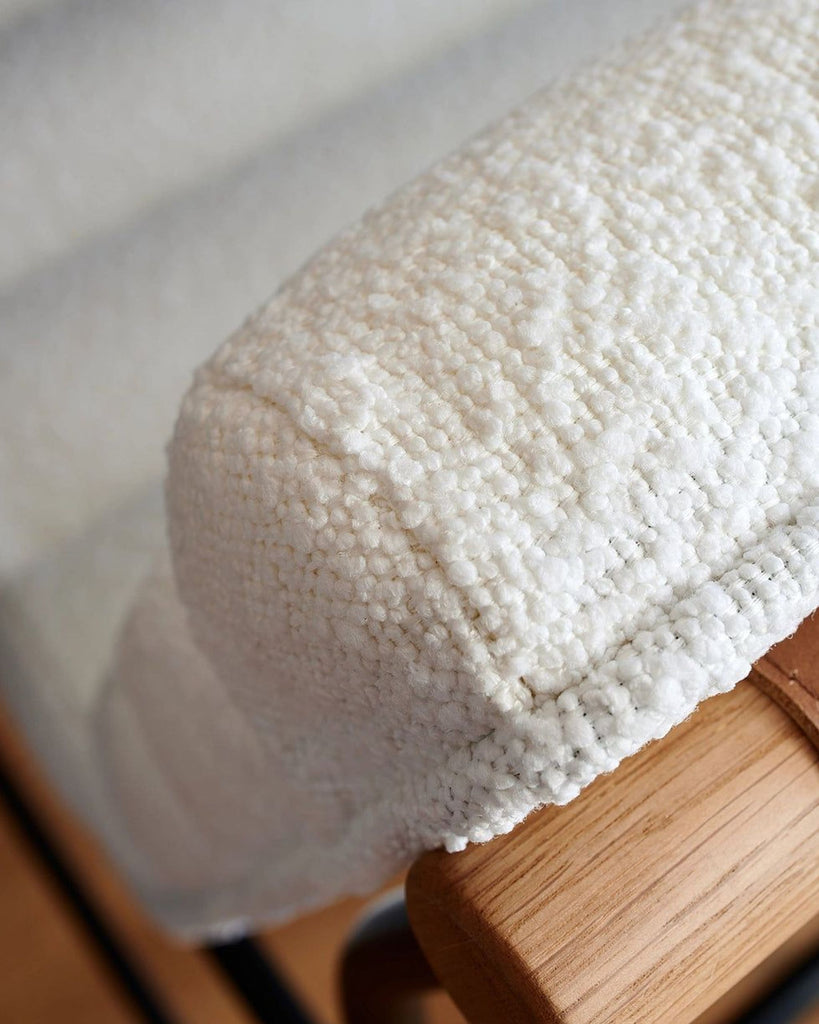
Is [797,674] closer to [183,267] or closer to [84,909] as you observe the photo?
[183,267]

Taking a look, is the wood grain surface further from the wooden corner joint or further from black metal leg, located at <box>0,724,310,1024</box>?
black metal leg, located at <box>0,724,310,1024</box>

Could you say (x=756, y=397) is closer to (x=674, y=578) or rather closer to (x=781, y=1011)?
(x=674, y=578)

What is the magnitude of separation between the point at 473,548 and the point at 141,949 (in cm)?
75

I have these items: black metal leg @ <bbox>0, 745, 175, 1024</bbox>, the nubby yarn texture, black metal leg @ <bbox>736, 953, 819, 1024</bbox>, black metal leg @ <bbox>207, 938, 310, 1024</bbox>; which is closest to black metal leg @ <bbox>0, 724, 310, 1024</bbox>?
black metal leg @ <bbox>0, 745, 175, 1024</bbox>

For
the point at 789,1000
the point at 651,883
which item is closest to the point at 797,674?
the point at 651,883

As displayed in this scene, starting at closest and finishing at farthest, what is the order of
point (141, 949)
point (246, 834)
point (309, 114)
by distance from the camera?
point (246, 834)
point (309, 114)
point (141, 949)

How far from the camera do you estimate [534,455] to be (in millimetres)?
163

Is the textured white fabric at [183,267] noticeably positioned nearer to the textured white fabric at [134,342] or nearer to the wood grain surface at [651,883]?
the textured white fabric at [134,342]

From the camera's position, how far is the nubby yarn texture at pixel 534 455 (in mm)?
159

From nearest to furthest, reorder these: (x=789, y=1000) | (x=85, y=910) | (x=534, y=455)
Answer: (x=534, y=455) → (x=789, y=1000) → (x=85, y=910)

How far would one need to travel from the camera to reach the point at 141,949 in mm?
794

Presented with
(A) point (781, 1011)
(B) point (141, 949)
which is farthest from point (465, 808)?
(B) point (141, 949)

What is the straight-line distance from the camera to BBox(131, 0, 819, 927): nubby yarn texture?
6.3 inches

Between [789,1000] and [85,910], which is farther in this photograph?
[85,910]
